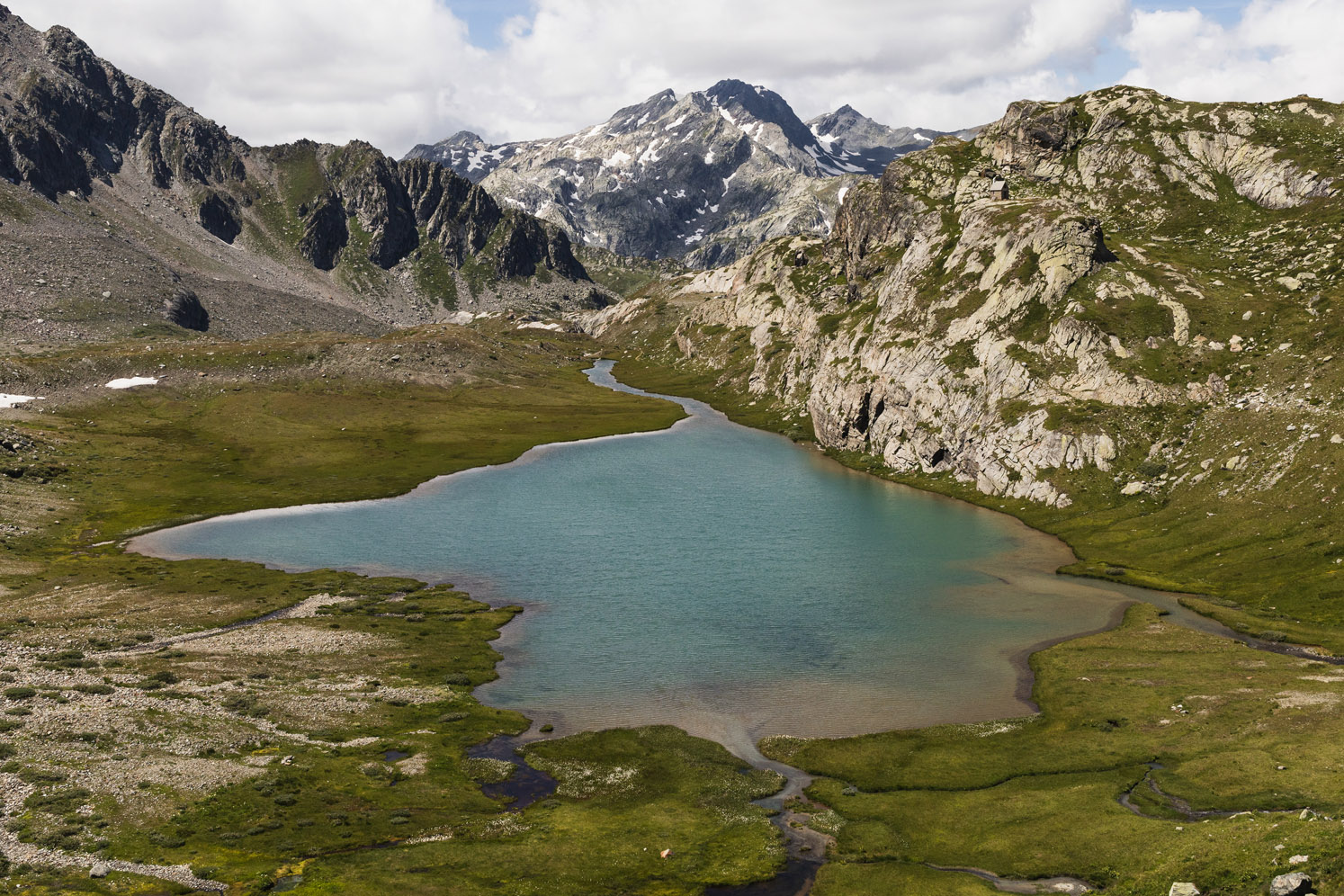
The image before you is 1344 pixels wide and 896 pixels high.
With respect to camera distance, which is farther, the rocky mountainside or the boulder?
the rocky mountainside

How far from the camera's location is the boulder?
121ft

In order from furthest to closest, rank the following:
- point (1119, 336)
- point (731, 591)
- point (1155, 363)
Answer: point (1119, 336), point (1155, 363), point (731, 591)

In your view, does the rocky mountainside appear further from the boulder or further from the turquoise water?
the boulder

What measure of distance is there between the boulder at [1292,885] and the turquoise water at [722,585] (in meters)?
40.6

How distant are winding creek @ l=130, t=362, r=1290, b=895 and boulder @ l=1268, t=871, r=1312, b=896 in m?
19.8

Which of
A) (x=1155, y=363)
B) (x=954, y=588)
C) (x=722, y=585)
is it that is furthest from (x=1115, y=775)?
(x=1155, y=363)

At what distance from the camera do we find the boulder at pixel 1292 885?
36.8 m

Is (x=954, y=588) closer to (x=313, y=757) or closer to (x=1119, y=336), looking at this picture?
(x=1119, y=336)

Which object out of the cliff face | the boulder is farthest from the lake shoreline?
the boulder

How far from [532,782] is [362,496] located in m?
114

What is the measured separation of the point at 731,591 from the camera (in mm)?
110750

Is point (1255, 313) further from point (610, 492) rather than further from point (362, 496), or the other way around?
point (362, 496)

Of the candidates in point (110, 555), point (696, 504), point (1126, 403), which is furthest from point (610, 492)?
point (1126, 403)

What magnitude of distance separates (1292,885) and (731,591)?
76532 mm
